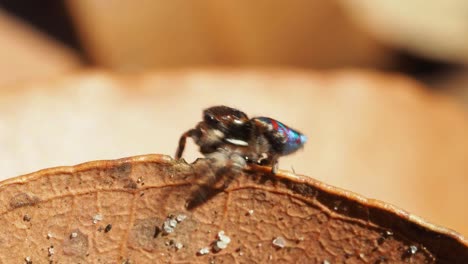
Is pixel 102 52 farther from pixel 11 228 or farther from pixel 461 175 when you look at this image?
pixel 11 228

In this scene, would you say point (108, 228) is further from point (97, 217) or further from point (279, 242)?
point (279, 242)

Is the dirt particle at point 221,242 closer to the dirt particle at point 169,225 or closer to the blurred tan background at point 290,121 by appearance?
the dirt particle at point 169,225

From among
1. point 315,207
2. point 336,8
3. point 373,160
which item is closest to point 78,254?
point 315,207

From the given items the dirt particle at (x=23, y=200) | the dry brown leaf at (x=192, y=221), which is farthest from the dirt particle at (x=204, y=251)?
the dirt particle at (x=23, y=200)

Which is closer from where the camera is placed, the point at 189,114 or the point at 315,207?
the point at 315,207

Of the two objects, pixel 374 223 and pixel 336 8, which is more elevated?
pixel 374 223

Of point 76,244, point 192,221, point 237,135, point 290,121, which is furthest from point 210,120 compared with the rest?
point 290,121

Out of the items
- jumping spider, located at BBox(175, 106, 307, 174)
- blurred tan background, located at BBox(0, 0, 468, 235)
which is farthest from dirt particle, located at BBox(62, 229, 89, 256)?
blurred tan background, located at BBox(0, 0, 468, 235)
